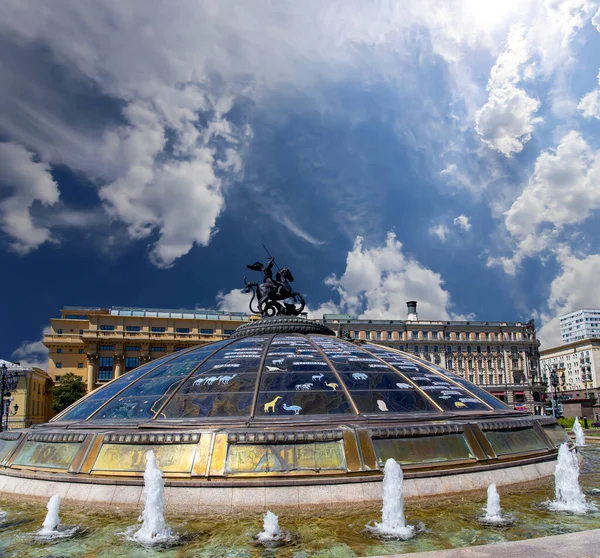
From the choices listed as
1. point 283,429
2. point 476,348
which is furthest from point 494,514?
point 476,348

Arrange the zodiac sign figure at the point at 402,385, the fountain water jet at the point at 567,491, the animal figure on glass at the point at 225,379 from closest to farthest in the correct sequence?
the fountain water jet at the point at 567,491
the animal figure on glass at the point at 225,379
the zodiac sign figure at the point at 402,385

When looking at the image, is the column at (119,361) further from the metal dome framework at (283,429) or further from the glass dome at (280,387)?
the metal dome framework at (283,429)

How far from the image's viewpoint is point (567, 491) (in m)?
8.00

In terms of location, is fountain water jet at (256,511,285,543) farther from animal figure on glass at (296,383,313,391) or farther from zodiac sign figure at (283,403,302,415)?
animal figure on glass at (296,383,313,391)

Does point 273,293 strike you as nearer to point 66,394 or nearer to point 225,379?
point 225,379

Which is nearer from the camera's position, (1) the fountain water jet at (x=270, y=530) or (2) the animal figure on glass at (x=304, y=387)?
(1) the fountain water jet at (x=270, y=530)

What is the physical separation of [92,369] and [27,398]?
977 centimetres

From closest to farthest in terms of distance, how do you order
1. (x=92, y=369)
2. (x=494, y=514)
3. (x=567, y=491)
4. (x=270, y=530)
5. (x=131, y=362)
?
(x=270, y=530) → (x=494, y=514) → (x=567, y=491) → (x=92, y=369) → (x=131, y=362)

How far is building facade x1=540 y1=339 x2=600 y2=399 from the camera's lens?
102 meters

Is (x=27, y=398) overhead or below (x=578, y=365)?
below

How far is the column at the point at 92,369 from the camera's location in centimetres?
6344

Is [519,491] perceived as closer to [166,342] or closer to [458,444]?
[458,444]

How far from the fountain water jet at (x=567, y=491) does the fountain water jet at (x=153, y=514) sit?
5953 millimetres

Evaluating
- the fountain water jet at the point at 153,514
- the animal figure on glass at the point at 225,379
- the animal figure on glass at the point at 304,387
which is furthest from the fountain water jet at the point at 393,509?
the animal figure on glass at the point at 225,379
